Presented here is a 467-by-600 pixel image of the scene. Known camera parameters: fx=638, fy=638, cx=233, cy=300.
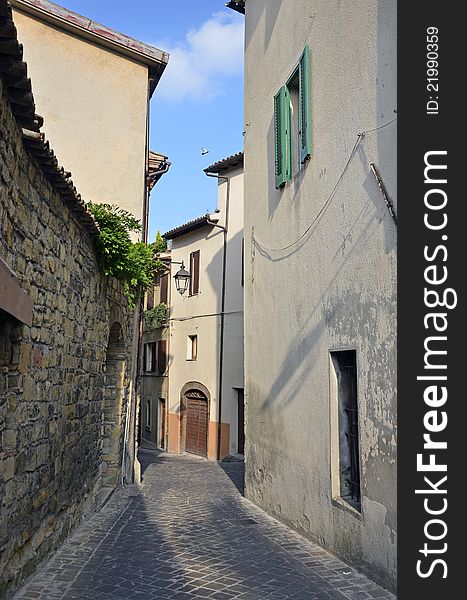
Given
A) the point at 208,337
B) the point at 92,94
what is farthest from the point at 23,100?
the point at 208,337

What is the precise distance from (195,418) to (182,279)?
4.74m

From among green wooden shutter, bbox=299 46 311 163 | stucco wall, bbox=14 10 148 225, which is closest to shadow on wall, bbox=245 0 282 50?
green wooden shutter, bbox=299 46 311 163

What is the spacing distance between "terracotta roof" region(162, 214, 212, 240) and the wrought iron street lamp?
1406mm

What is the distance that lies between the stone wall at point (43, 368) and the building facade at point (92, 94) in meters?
3.29

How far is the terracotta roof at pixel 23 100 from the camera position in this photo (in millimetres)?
3289

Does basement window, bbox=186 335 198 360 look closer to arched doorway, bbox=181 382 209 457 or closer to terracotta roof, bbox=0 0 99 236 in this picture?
arched doorway, bbox=181 382 209 457

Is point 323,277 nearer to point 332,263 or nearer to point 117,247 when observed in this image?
point 332,263

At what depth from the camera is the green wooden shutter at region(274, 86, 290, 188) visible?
8234 millimetres

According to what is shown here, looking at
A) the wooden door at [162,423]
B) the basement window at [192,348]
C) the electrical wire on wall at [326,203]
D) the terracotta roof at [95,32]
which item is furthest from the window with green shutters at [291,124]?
the wooden door at [162,423]

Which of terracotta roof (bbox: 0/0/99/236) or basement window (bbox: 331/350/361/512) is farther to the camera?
basement window (bbox: 331/350/361/512)

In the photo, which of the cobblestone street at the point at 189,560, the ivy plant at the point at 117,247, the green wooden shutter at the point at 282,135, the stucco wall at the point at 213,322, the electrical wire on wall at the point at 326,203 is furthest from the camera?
the stucco wall at the point at 213,322

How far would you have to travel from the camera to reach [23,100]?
391 centimetres

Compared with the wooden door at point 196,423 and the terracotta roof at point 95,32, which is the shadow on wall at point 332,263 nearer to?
the terracotta roof at point 95,32

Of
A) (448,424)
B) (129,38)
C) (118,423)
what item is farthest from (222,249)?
(448,424)
